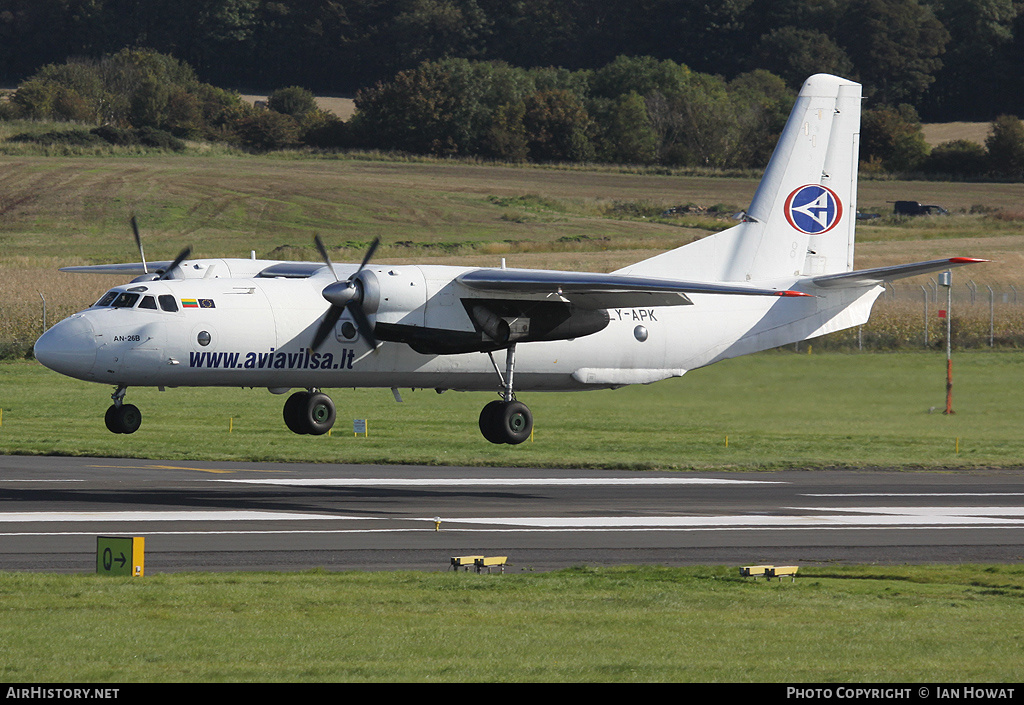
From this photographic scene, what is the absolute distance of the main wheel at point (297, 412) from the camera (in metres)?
32.4

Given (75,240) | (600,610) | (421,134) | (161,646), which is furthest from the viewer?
A: (421,134)

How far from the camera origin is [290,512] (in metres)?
29.4

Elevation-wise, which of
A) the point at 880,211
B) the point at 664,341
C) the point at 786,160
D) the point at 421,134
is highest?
the point at 421,134

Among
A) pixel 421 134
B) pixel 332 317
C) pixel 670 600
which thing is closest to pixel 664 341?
pixel 332 317

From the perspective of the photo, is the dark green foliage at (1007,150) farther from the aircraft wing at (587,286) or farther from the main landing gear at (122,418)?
the main landing gear at (122,418)

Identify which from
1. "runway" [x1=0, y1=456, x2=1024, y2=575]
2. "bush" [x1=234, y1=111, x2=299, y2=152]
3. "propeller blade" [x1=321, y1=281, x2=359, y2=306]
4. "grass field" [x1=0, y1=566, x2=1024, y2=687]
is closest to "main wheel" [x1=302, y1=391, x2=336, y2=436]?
"runway" [x1=0, y1=456, x2=1024, y2=575]

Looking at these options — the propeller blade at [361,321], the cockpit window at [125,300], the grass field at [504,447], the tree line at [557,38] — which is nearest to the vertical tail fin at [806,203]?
the grass field at [504,447]

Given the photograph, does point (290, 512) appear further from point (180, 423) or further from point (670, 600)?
point (180, 423)

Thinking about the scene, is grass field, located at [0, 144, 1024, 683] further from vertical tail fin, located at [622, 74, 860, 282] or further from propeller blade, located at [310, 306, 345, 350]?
propeller blade, located at [310, 306, 345, 350]

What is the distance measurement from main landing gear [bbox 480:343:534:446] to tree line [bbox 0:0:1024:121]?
142201 mm

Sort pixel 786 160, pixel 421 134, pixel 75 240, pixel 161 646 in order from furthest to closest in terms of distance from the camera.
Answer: pixel 421 134 < pixel 75 240 < pixel 786 160 < pixel 161 646

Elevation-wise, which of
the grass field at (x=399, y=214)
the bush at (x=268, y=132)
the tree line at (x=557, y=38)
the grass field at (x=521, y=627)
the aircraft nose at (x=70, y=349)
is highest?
the tree line at (x=557, y=38)

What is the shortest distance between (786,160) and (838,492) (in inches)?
373

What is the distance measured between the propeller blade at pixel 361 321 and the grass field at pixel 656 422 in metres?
11.2
